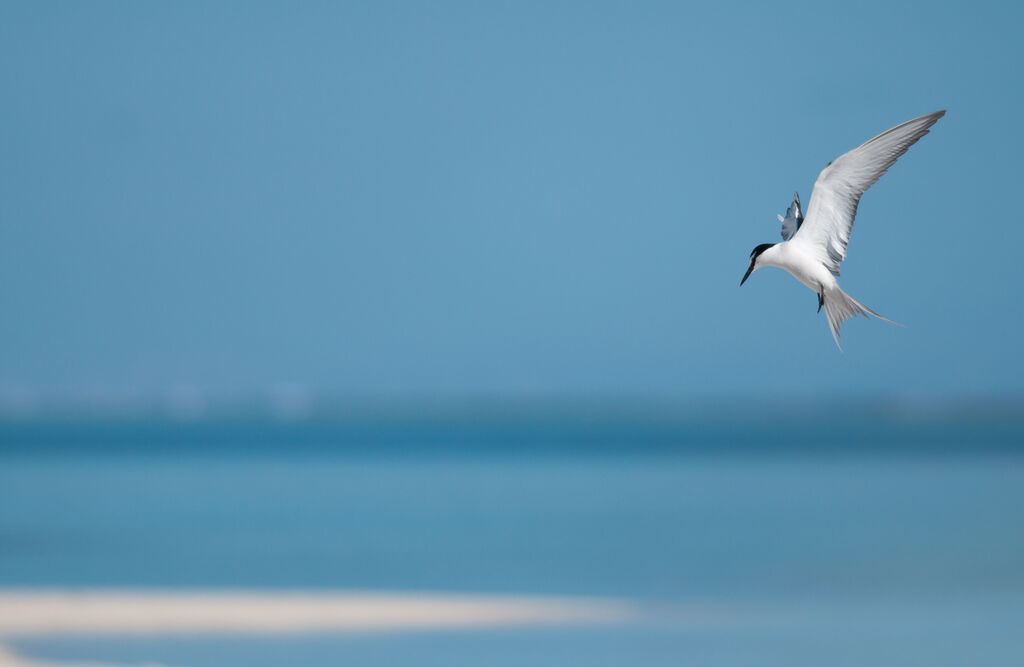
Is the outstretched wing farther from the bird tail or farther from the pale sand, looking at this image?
the pale sand

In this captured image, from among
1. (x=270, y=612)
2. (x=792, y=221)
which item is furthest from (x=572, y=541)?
(x=792, y=221)

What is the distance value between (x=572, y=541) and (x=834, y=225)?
198cm

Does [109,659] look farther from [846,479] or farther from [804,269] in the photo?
[846,479]

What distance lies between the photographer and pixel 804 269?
2711 millimetres

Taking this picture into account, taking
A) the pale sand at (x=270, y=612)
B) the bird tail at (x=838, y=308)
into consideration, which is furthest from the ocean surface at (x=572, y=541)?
the bird tail at (x=838, y=308)

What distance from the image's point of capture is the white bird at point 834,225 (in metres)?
2.62

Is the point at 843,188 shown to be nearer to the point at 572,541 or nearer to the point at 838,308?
the point at 838,308

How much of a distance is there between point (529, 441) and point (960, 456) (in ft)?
11.0

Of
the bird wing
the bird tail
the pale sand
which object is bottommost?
the pale sand

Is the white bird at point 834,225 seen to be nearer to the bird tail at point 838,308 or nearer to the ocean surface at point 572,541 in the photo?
the bird tail at point 838,308

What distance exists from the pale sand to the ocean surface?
96 mm

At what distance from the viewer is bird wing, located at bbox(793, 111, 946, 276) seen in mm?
2602

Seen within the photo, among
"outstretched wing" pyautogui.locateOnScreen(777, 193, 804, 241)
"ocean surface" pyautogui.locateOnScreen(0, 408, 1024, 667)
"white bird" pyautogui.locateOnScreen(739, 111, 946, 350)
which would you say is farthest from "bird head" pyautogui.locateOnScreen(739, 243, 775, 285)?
"ocean surface" pyautogui.locateOnScreen(0, 408, 1024, 667)

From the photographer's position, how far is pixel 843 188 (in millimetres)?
2748
